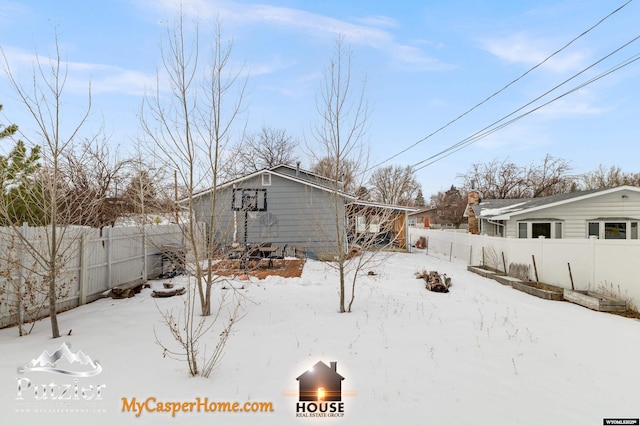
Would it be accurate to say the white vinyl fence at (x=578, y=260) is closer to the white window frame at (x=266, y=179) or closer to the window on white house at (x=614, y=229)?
the window on white house at (x=614, y=229)

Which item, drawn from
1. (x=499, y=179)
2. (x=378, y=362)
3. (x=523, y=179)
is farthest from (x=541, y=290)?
(x=499, y=179)

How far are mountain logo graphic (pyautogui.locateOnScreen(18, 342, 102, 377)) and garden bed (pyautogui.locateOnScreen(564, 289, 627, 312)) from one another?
992 cm

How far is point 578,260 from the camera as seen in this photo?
341 inches

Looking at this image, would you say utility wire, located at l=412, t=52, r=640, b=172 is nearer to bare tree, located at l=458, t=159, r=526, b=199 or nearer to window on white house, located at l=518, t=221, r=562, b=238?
window on white house, located at l=518, t=221, r=562, b=238

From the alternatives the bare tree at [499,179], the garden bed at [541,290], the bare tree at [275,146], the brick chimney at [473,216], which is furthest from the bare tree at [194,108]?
the bare tree at [499,179]

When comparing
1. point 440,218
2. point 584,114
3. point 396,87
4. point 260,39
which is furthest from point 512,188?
point 260,39

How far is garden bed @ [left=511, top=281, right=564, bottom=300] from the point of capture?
8.22 metres

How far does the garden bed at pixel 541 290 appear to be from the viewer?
8.22 m

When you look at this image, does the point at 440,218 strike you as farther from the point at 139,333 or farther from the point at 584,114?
the point at 139,333

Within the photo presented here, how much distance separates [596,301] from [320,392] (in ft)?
25.0

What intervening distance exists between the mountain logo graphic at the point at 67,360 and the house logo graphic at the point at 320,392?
8.18ft

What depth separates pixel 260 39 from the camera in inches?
301

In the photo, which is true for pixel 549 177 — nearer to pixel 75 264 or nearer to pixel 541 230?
pixel 541 230

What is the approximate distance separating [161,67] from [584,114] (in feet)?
62.3
